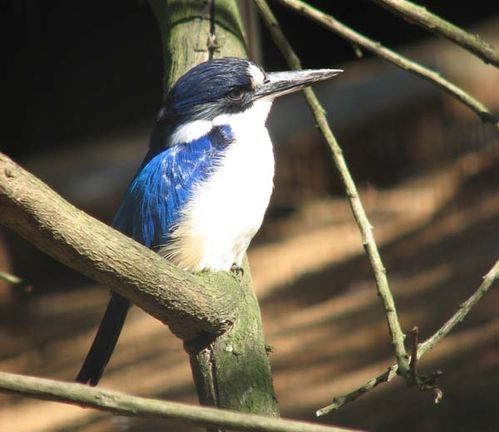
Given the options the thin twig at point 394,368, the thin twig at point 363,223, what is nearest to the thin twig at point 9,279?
the thin twig at point 363,223

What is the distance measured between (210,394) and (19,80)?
17.4ft

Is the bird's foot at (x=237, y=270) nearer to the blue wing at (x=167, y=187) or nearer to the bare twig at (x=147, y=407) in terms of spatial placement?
the blue wing at (x=167, y=187)

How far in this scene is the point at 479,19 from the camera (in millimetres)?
7754

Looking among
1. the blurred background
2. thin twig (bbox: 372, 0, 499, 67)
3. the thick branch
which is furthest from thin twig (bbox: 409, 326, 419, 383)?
the blurred background

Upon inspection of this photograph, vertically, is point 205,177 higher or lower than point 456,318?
higher

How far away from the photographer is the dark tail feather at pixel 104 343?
300 centimetres

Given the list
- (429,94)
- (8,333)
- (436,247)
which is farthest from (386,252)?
(8,333)

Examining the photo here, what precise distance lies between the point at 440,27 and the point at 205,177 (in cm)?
81

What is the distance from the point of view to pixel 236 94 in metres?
3.24

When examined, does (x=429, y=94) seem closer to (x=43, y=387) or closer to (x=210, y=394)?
(x=210, y=394)

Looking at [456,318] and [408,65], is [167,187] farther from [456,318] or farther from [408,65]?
[456,318]

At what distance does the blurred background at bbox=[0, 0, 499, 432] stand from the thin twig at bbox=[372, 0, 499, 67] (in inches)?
38.5

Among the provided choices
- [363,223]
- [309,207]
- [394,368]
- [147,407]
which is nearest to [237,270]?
[363,223]

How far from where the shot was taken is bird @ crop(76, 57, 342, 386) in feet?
9.95
